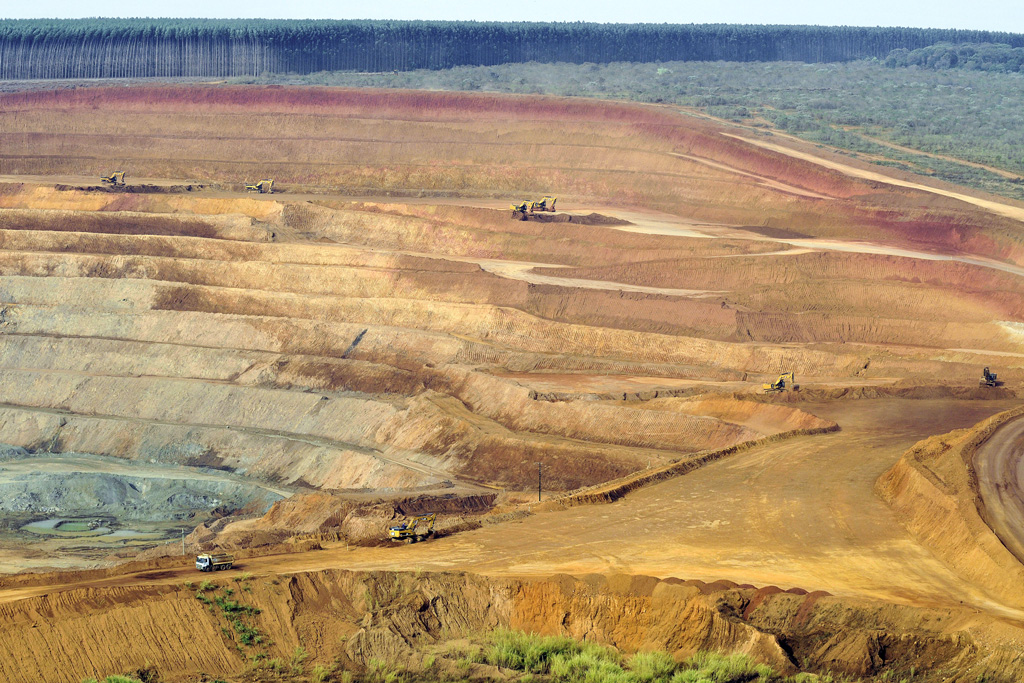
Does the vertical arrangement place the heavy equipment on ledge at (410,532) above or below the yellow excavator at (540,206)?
below

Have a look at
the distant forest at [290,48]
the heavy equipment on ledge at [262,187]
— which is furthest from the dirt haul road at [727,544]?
the distant forest at [290,48]

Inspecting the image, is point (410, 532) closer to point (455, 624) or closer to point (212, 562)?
point (212, 562)

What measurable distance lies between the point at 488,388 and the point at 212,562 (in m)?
27.8

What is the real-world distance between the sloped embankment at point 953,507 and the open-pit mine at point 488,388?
16 centimetres

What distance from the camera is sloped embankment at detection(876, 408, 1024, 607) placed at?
31.1 metres

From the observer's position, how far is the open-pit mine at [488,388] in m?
29.1

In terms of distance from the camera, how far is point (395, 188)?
102 m

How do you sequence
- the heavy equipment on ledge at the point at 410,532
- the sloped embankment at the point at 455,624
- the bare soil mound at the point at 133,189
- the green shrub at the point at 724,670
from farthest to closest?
the bare soil mound at the point at 133,189, the heavy equipment on ledge at the point at 410,532, the sloped embankment at the point at 455,624, the green shrub at the point at 724,670

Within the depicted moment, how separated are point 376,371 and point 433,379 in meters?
3.65

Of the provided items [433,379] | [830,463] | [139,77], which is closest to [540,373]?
[433,379]

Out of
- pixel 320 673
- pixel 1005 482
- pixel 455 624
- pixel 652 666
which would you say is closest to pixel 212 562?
pixel 320 673

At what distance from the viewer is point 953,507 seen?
3456 centimetres

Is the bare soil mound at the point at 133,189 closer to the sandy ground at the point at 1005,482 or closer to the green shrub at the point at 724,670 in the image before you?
the sandy ground at the point at 1005,482

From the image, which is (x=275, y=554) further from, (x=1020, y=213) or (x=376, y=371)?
(x=1020, y=213)
